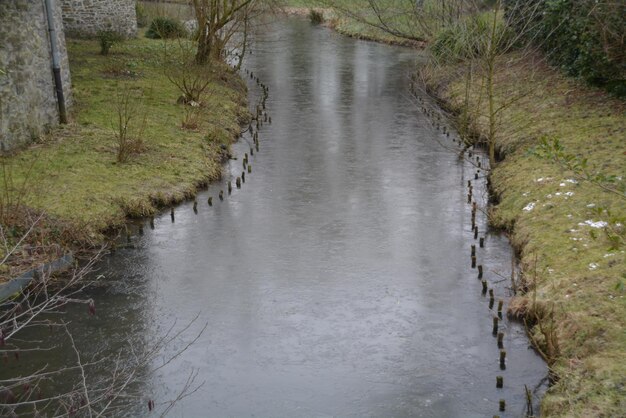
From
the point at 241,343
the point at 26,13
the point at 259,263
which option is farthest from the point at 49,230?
the point at 26,13

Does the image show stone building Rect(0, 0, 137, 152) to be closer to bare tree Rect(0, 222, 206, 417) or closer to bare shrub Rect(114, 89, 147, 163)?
bare shrub Rect(114, 89, 147, 163)

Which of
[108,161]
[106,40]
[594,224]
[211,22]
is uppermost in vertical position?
[211,22]

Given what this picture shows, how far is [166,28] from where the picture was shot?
2962 cm

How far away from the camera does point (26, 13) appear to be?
14969 millimetres

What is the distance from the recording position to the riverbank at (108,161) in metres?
12.3

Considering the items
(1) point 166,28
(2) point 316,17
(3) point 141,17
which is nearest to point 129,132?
(1) point 166,28

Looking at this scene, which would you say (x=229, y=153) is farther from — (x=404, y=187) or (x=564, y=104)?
(x=564, y=104)

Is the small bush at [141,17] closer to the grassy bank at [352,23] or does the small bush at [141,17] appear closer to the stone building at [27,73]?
the grassy bank at [352,23]

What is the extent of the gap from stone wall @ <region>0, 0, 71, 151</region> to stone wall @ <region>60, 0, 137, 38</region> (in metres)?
12.2

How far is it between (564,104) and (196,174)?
31.4ft

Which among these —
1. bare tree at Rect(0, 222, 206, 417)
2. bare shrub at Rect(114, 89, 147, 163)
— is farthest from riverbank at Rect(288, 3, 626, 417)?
bare shrub at Rect(114, 89, 147, 163)

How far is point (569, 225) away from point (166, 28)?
21.5 m

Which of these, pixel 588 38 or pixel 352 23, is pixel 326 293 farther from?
pixel 352 23

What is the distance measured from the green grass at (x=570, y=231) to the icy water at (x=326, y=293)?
20.7 inches
